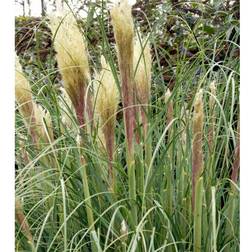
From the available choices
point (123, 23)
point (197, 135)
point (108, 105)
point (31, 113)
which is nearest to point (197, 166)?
point (197, 135)

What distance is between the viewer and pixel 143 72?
145cm

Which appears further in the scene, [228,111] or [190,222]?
[228,111]

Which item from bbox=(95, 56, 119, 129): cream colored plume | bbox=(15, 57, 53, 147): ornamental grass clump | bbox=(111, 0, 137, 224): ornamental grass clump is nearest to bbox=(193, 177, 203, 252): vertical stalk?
bbox=(111, 0, 137, 224): ornamental grass clump

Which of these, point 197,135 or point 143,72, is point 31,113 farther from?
point 197,135

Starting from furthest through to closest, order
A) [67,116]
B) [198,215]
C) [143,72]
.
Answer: [67,116] < [143,72] < [198,215]

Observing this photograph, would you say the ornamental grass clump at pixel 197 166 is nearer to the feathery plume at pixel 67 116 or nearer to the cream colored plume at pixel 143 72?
the cream colored plume at pixel 143 72

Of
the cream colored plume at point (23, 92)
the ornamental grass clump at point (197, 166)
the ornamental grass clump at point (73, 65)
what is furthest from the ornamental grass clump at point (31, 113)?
the ornamental grass clump at point (197, 166)

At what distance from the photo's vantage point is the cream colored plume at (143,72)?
1438 millimetres

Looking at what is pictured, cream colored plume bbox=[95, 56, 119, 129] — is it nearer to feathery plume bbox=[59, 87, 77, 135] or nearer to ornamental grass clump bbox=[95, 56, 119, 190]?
ornamental grass clump bbox=[95, 56, 119, 190]

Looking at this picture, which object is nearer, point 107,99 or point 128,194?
point 107,99

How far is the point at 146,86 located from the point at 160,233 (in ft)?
1.27
